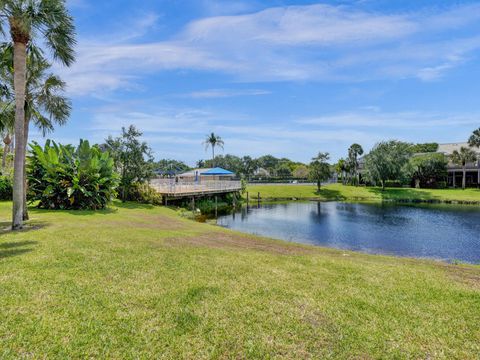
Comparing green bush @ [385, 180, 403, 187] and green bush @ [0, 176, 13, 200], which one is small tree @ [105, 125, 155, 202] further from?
green bush @ [385, 180, 403, 187]

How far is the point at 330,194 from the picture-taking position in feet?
171

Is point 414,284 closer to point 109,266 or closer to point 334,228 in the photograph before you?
point 109,266

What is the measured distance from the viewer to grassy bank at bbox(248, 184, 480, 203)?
46.0 metres

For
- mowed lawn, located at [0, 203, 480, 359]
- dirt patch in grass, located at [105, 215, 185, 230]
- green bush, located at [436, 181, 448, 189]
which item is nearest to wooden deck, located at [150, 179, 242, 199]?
dirt patch in grass, located at [105, 215, 185, 230]

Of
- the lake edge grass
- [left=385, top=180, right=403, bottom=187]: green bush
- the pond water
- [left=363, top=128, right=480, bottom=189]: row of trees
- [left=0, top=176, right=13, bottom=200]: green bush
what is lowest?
the pond water

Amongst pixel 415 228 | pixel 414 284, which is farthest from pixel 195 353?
pixel 415 228

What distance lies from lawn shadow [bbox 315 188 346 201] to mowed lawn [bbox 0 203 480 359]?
43306 mm

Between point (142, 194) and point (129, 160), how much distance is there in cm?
327

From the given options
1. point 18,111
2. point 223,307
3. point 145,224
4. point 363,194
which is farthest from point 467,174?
point 18,111

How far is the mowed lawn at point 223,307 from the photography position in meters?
4.01

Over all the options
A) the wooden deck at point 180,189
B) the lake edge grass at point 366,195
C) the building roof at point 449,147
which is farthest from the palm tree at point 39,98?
the building roof at point 449,147

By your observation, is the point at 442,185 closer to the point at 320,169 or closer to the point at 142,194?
the point at 320,169

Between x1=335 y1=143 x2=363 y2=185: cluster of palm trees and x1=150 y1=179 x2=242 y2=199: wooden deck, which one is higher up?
x1=335 y1=143 x2=363 y2=185: cluster of palm trees

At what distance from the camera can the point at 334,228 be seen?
78.1 feet
